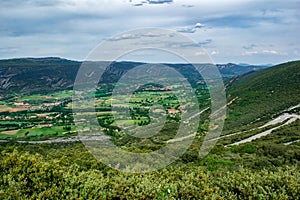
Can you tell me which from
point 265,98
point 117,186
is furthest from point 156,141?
point 265,98

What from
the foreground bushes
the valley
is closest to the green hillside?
the valley

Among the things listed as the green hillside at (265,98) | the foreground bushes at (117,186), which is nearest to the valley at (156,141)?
the foreground bushes at (117,186)

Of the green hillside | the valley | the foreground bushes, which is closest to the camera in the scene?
the foreground bushes

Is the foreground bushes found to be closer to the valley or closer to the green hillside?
the valley

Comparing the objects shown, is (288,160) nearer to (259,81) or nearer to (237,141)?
(237,141)

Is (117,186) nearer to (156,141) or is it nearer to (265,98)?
(156,141)

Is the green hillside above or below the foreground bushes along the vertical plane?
below

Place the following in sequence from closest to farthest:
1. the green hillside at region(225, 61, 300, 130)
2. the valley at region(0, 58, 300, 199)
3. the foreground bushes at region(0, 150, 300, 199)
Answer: the foreground bushes at region(0, 150, 300, 199)
the valley at region(0, 58, 300, 199)
the green hillside at region(225, 61, 300, 130)

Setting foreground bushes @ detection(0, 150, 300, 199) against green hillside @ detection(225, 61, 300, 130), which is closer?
foreground bushes @ detection(0, 150, 300, 199)

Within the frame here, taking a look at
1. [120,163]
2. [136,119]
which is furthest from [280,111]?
[120,163]
